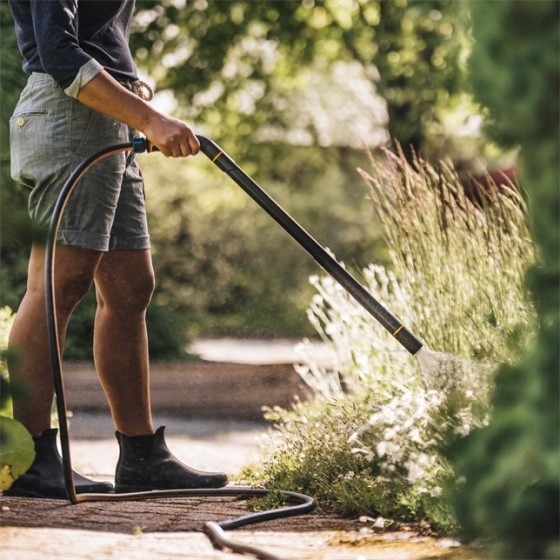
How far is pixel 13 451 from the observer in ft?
9.93

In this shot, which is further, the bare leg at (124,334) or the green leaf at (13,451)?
the bare leg at (124,334)

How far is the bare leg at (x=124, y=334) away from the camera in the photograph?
12.6 feet

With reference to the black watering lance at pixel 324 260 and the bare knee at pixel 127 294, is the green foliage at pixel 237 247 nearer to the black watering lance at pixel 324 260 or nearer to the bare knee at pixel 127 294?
the bare knee at pixel 127 294

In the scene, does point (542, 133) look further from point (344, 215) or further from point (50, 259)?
point (344, 215)

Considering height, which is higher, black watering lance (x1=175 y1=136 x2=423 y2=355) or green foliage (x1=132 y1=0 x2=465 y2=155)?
green foliage (x1=132 y1=0 x2=465 y2=155)

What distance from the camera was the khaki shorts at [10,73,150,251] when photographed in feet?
11.8

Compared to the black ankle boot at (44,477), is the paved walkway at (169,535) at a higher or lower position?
lower

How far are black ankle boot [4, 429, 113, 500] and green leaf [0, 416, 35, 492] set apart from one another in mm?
492

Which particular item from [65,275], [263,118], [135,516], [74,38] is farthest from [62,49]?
[263,118]

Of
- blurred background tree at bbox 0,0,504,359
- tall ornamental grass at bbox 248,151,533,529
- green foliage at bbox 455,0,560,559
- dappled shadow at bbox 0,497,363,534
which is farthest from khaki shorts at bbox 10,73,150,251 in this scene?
blurred background tree at bbox 0,0,504,359

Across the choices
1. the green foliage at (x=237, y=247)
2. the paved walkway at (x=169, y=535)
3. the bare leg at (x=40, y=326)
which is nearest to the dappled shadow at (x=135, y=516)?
the paved walkway at (x=169, y=535)

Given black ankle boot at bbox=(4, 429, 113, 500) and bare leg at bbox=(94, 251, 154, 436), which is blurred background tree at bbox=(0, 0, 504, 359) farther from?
black ankle boot at bbox=(4, 429, 113, 500)

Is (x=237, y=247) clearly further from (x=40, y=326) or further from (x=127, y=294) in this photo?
(x=40, y=326)

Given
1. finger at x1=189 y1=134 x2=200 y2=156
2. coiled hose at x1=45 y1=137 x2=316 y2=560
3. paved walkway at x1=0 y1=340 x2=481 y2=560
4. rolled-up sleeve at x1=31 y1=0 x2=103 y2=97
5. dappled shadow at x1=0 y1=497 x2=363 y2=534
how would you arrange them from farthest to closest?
finger at x1=189 y1=134 x2=200 y2=156 → rolled-up sleeve at x1=31 y1=0 x2=103 y2=97 → coiled hose at x1=45 y1=137 x2=316 y2=560 → dappled shadow at x1=0 y1=497 x2=363 y2=534 → paved walkway at x1=0 y1=340 x2=481 y2=560
